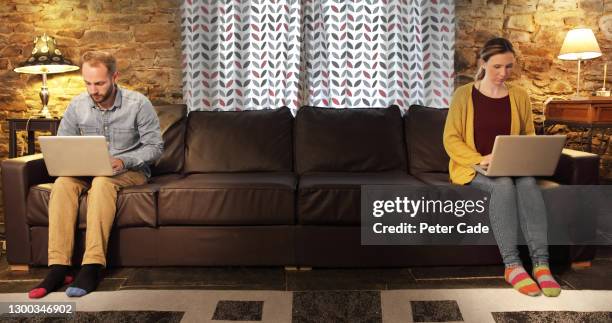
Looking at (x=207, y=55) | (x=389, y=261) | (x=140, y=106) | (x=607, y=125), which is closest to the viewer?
(x=389, y=261)

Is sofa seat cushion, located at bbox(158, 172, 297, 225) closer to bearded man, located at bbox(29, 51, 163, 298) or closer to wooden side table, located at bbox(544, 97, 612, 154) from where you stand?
bearded man, located at bbox(29, 51, 163, 298)

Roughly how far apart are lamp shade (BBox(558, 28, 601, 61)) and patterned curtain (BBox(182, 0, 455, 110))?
71cm

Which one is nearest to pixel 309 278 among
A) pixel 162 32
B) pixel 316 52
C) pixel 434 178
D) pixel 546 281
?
pixel 434 178

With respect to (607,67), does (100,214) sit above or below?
below

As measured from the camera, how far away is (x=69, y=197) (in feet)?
7.69

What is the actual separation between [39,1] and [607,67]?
3895 mm

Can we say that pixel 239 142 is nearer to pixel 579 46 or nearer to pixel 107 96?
pixel 107 96

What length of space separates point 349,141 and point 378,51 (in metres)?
0.78

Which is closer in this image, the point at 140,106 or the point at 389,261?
the point at 389,261

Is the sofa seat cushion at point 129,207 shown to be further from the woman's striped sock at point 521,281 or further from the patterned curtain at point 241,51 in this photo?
the woman's striped sock at point 521,281

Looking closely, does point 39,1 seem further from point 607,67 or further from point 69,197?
point 607,67

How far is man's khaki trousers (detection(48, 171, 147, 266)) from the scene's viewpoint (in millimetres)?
2281

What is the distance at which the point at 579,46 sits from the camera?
133 inches

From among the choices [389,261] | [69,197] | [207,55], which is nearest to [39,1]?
[207,55]
